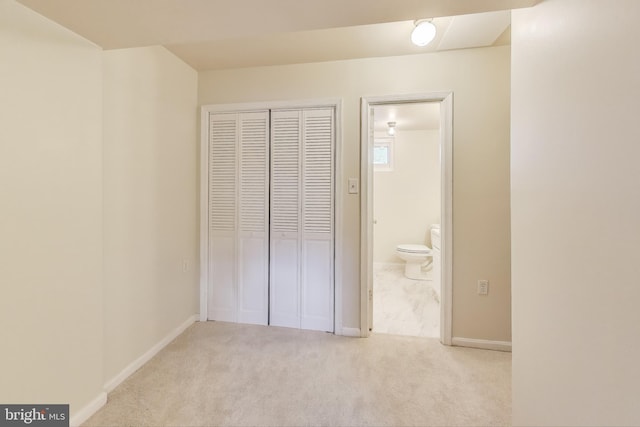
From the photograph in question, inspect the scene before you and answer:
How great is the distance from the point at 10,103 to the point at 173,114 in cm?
129

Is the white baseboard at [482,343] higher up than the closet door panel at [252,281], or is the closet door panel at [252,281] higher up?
the closet door panel at [252,281]

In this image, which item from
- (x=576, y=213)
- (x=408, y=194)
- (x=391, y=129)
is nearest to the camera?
(x=576, y=213)

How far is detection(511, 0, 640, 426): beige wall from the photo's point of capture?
29.2 inches

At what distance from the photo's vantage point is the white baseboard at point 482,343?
7.48 feet

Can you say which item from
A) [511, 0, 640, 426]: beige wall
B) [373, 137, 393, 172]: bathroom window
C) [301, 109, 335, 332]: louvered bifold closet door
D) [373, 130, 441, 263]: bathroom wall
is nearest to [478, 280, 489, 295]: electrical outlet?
[511, 0, 640, 426]: beige wall

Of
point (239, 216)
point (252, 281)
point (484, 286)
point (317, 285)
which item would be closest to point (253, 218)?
point (239, 216)

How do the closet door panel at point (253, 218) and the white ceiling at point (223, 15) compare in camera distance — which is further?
the closet door panel at point (253, 218)

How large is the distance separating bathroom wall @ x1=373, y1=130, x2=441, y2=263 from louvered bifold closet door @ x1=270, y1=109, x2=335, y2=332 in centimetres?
256

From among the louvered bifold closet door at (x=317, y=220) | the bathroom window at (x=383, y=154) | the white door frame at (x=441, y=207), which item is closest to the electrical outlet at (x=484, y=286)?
the white door frame at (x=441, y=207)

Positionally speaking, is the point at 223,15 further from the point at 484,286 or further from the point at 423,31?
the point at 484,286

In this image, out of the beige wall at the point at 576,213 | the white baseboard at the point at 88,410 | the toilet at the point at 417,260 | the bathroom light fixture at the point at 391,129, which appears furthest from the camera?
the bathroom light fixture at the point at 391,129

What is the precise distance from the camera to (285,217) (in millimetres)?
2643

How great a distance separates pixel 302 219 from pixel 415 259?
2317mm

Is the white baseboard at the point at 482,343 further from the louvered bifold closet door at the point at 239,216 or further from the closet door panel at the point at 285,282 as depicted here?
→ the louvered bifold closet door at the point at 239,216
